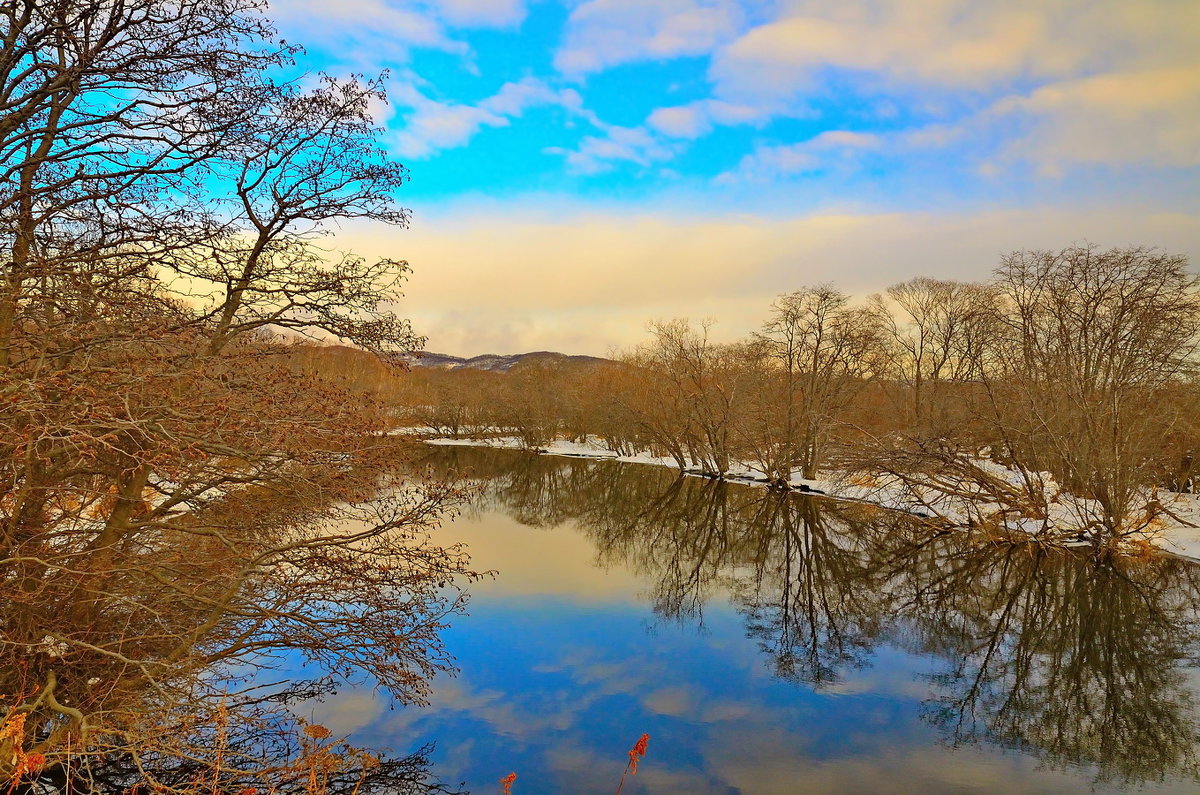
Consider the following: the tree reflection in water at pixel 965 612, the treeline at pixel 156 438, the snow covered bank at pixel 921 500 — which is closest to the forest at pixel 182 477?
the treeline at pixel 156 438

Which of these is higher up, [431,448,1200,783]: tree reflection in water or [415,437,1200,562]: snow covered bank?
[415,437,1200,562]: snow covered bank

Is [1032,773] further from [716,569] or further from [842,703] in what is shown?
[716,569]

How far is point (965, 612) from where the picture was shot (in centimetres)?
1327

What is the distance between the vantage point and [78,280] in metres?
5.25

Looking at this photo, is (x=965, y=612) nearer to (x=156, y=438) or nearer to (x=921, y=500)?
(x=921, y=500)

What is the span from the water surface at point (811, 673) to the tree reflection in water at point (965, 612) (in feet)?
0.18

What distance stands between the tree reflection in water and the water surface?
0.18ft

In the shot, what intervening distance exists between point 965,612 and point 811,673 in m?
5.08

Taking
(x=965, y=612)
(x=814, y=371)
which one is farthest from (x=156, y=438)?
(x=814, y=371)

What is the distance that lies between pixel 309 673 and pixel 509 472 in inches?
1116

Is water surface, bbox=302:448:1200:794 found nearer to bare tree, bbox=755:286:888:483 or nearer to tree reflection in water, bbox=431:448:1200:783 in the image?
tree reflection in water, bbox=431:448:1200:783

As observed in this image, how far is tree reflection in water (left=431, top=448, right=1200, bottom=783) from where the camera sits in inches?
330

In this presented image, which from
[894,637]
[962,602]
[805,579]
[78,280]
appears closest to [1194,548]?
[962,602]

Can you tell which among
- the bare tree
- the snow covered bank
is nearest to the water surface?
the snow covered bank
